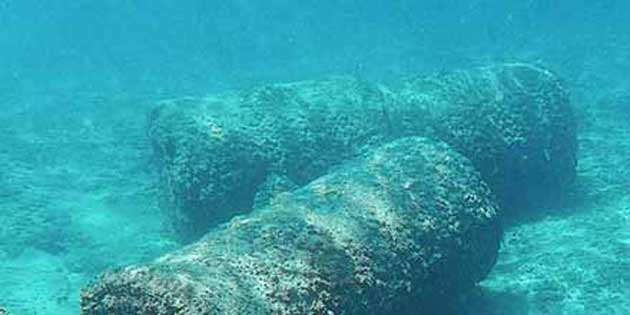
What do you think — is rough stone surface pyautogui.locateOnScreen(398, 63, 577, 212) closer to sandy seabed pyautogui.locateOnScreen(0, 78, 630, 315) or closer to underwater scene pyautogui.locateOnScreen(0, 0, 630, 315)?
underwater scene pyautogui.locateOnScreen(0, 0, 630, 315)

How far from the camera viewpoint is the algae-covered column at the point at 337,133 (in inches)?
367

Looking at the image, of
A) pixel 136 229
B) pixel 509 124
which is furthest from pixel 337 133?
pixel 136 229

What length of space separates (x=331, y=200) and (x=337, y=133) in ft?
10.9

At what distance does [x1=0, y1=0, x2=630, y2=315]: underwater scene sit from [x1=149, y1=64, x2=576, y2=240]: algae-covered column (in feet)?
0.09

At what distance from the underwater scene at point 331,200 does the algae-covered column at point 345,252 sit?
0.06 ft

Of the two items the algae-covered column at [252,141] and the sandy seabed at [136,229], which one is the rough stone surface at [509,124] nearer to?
the sandy seabed at [136,229]

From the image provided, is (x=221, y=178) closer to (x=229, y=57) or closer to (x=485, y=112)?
(x=485, y=112)

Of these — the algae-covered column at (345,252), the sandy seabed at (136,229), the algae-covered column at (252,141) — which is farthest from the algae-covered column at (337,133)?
the algae-covered column at (345,252)

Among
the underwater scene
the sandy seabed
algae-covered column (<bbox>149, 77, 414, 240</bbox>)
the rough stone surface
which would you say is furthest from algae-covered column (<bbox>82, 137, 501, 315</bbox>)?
the rough stone surface

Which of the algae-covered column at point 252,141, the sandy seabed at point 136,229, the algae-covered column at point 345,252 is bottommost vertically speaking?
the sandy seabed at point 136,229

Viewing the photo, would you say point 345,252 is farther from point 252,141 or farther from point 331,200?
point 252,141

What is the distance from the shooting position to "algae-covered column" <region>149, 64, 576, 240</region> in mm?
9328

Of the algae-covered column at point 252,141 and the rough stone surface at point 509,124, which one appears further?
the rough stone surface at point 509,124

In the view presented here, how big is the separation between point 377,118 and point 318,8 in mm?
32215
